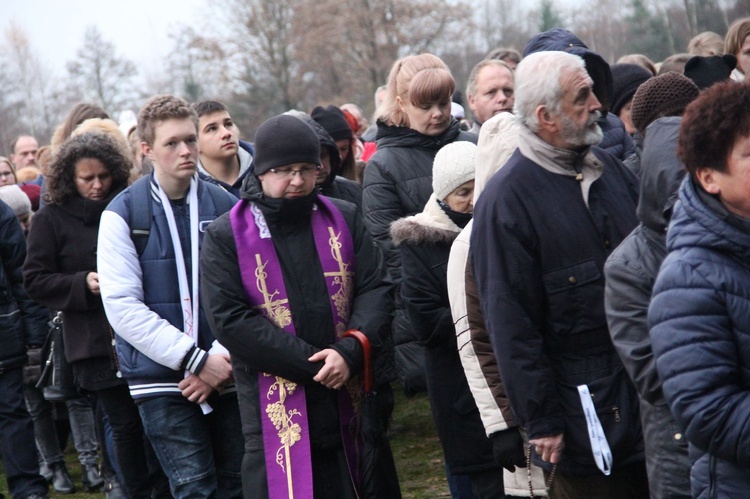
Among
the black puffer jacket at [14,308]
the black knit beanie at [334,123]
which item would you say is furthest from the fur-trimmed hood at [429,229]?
the black puffer jacket at [14,308]

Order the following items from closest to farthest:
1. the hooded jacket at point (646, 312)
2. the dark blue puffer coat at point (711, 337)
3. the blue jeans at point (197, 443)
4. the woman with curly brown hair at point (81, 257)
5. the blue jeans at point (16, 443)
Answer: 1. the dark blue puffer coat at point (711, 337)
2. the hooded jacket at point (646, 312)
3. the blue jeans at point (197, 443)
4. the woman with curly brown hair at point (81, 257)
5. the blue jeans at point (16, 443)

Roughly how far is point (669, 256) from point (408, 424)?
20.8ft

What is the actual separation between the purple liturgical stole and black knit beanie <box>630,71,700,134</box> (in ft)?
4.71

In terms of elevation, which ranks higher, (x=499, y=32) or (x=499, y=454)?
(x=499, y=32)

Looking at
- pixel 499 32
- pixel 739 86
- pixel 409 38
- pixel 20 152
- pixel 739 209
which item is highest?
pixel 499 32

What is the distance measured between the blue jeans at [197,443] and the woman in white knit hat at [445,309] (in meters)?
1.06

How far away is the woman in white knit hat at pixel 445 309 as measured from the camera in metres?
5.07

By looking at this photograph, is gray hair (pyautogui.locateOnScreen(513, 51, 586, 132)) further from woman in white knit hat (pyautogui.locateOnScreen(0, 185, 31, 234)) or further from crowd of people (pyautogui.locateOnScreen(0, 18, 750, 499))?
woman in white knit hat (pyautogui.locateOnScreen(0, 185, 31, 234))

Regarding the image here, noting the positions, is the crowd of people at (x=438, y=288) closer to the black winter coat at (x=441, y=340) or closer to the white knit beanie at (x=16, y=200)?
the black winter coat at (x=441, y=340)

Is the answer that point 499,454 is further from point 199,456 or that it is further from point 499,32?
point 499,32

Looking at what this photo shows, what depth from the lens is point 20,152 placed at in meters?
13.9

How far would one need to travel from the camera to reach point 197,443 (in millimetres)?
5340

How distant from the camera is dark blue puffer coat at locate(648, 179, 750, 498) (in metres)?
2.79

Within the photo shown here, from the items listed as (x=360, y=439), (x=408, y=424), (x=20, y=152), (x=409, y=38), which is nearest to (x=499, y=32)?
(x=409, y=38)
